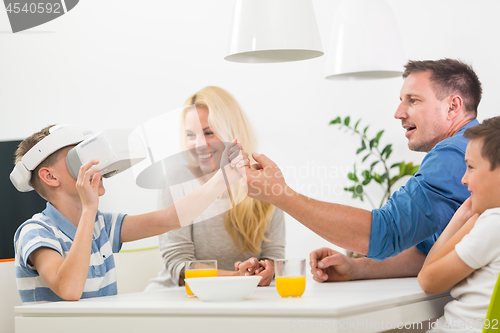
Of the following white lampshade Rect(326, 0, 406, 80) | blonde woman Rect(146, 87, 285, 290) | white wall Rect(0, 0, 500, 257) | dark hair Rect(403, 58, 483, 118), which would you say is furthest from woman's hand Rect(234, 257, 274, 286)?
white wall Rect(0, 0, 500, 257)

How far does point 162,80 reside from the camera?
319cm

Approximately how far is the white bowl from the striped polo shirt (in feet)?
1.28

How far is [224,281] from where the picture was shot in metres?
0.88

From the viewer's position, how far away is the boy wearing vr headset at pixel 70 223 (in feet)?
3.58

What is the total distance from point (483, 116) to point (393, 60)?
0.94m

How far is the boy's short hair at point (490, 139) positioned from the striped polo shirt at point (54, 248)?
89 cm

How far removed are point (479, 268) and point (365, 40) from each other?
1275 mm

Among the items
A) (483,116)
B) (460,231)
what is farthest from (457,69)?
Answer: (483,116)

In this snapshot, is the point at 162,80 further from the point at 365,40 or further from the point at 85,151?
the point at 85,151

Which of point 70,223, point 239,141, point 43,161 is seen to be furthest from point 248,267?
point 43,161

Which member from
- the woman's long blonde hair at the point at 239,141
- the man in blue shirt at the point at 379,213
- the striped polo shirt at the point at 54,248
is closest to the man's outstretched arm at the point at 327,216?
the man in blue shirt at the point at 379,213

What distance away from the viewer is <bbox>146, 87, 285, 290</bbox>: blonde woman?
4.03 ft

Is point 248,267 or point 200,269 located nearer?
point 200,269

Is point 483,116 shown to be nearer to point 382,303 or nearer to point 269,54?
point 269,54
